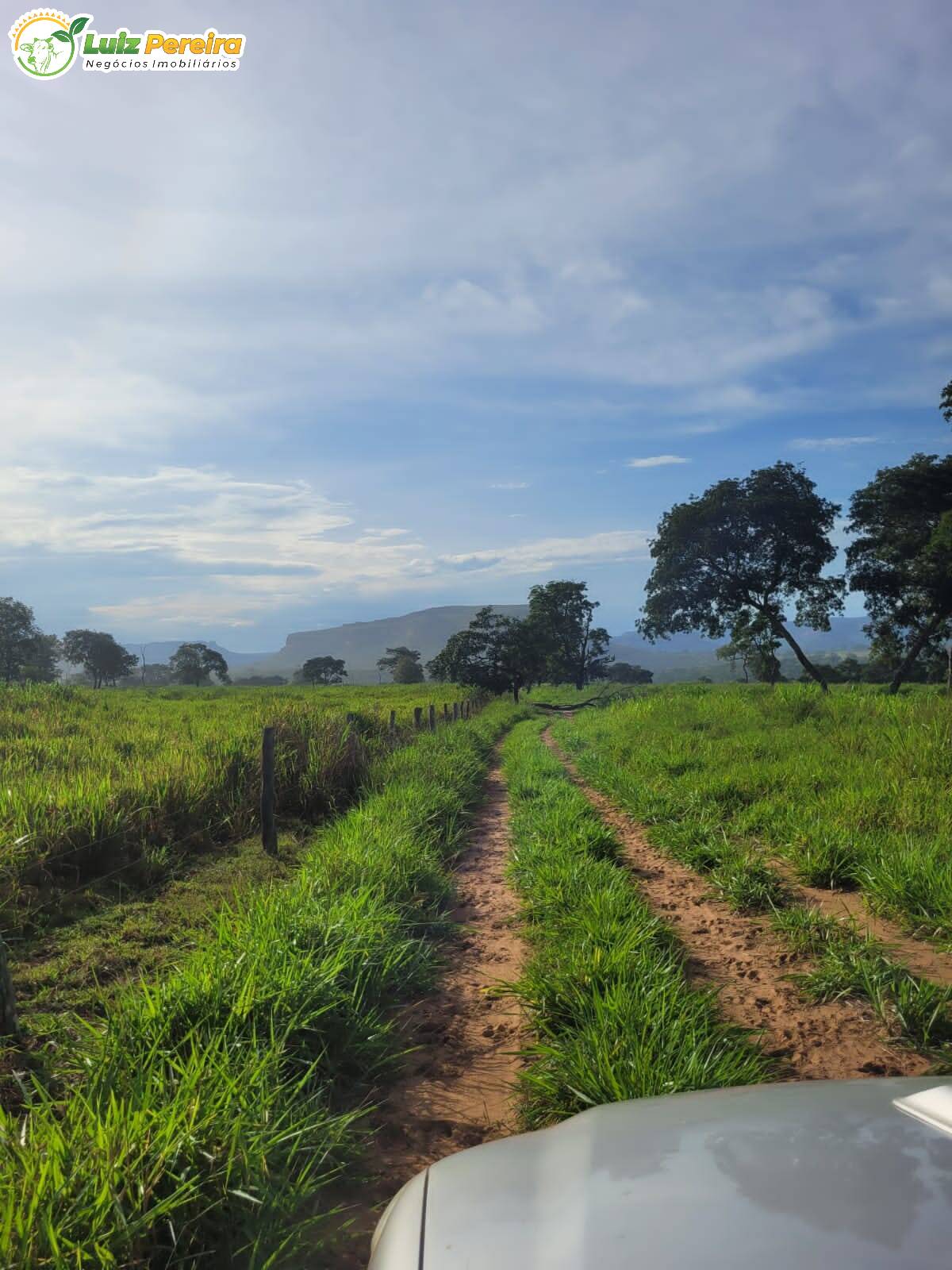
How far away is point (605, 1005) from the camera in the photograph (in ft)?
11.5

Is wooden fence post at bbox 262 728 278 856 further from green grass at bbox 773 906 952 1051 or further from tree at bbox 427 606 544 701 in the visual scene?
tree at bbox 427 606 544 701

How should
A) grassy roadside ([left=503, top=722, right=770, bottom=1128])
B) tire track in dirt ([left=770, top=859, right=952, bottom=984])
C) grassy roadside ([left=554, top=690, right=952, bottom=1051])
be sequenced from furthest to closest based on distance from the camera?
tire track in dirt ([left=770, top=859, right=952, bottom=984]) < grassy roadside ([left=554, top=690, right=952, bottom=1051]) < grassy roadside ([left=503, top=722, right=770, bottom=1128])

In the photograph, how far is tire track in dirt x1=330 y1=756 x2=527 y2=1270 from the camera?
2775mm

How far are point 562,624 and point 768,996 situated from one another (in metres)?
69.1

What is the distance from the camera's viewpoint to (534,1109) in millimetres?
3066

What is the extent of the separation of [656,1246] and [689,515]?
32394 mm

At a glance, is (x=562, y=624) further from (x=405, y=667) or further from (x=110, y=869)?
(x=110, y=869)

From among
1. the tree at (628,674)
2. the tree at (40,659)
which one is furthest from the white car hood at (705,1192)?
the tree at (628,674)

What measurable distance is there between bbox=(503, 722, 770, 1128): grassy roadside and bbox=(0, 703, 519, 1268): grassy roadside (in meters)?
0.81

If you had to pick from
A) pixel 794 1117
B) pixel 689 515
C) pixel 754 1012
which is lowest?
pixel 754 1012

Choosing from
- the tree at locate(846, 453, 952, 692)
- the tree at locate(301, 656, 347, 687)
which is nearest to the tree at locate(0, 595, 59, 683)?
the tree at locate(301, 656, 347, 687)

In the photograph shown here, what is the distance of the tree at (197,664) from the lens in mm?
119750

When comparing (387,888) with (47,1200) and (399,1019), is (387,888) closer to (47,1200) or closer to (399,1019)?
(399,1019)

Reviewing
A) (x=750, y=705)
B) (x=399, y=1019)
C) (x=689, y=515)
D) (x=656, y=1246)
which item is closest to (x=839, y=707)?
(x=750, y=705)
